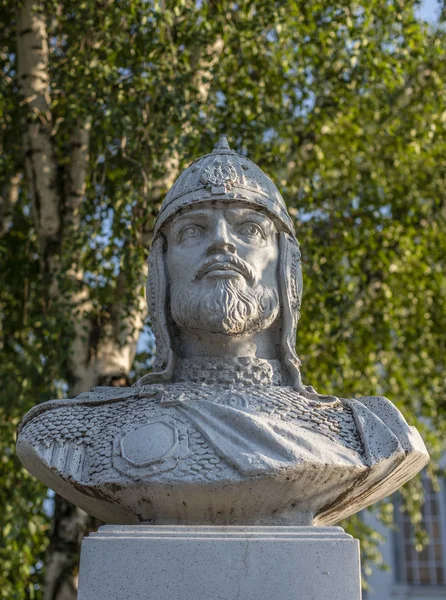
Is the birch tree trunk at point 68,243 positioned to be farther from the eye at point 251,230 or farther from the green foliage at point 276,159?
the eye at point 251,230

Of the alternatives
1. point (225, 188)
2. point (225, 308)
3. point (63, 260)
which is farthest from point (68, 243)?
point (225, 308)

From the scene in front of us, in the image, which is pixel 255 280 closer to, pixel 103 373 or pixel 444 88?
pixel 103 373

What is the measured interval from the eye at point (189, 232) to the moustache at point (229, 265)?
22 cm

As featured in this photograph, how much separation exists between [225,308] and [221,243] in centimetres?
30

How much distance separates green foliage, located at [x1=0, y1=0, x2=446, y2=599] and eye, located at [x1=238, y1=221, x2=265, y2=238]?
2.75 meters

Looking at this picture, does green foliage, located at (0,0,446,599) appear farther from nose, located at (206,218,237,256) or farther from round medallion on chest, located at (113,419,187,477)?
round medallion on chest, located at (113,419,187,477)

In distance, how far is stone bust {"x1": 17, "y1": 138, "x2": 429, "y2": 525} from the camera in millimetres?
3641

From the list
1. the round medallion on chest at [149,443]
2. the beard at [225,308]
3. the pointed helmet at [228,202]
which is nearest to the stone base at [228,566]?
the round medallion on chest at [149,443]

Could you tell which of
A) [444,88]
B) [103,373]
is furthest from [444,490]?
[103,373]

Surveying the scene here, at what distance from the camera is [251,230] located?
168 inches

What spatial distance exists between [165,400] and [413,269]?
660 centimetres

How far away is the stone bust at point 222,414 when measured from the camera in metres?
3.64

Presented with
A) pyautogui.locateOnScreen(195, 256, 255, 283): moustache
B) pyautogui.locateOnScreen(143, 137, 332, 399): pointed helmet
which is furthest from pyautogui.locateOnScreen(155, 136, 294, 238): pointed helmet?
pyautogui.locateOnScreen(195, 256, 255, 283): moustache

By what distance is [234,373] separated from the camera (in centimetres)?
407
